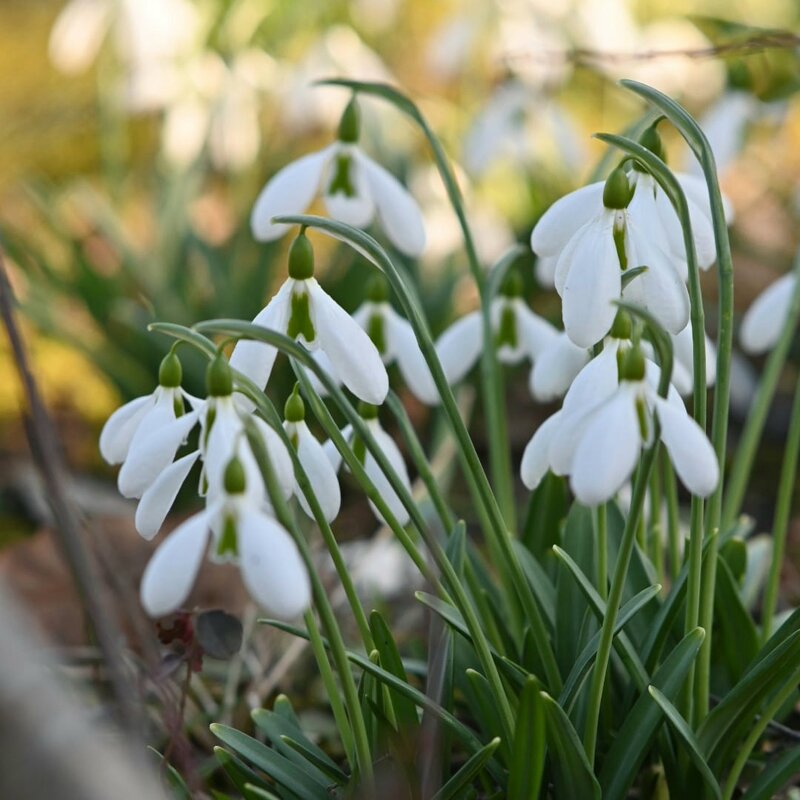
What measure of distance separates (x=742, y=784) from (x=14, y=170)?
2.99 meters

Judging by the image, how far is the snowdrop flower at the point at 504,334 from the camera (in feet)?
3.79

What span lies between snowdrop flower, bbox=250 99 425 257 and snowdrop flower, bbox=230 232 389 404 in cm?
25

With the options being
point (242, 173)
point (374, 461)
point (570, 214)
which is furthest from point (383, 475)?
point (242, 173)

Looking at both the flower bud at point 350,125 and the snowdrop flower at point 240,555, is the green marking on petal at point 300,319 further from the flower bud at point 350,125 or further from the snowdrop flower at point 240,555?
the flower bud at point 350,125

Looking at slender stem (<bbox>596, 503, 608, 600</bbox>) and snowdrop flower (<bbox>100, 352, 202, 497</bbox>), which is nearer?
snowdrop flower (<bbox>100, 352, 202, 497</bbox>)

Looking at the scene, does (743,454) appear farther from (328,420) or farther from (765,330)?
(328,420)

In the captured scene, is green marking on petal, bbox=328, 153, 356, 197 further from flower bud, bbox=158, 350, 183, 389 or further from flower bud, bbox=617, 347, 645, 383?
flower bud, bbox=617, 347, 645, 383

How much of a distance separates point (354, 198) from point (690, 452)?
50cm

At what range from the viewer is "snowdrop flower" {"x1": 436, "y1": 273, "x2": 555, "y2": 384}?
1.16m

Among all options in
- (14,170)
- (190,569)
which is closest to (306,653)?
(190,569)

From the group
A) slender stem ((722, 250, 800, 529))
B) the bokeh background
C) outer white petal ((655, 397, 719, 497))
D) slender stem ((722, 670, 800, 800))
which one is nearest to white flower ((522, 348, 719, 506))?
outer white petal ((655, 397, 719, 497))

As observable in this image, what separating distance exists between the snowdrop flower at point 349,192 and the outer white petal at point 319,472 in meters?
0.29

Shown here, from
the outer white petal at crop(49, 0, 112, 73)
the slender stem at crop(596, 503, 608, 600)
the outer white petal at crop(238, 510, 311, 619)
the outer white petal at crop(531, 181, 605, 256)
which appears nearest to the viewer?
the outer white petal at crop(238, 510, 311, 619)

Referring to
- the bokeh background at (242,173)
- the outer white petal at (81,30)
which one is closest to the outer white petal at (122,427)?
the bokeh background at (242,173)
